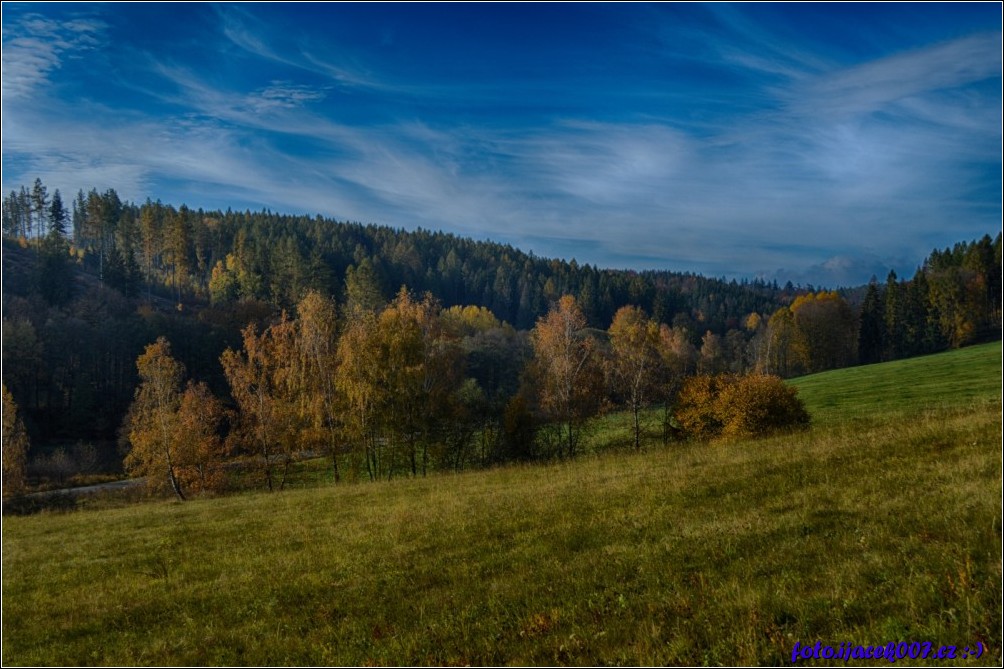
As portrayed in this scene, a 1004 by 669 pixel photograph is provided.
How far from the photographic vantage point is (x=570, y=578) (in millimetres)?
10172

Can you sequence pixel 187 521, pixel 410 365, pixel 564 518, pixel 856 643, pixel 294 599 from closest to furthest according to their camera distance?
pixel 856 643, pixel 294 599, pixel 564 518, pixel 187 521, pixel 410 365

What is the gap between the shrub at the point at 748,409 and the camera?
29609mm

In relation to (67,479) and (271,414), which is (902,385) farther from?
(67,479)

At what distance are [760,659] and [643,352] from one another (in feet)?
144

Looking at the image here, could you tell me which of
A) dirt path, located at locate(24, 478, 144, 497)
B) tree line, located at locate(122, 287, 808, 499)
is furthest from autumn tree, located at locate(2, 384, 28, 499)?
tree line, located at locate(122, 287, 808, 499)

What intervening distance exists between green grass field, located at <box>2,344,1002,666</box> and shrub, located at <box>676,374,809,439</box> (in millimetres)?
8179

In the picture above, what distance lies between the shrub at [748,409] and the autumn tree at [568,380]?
596 inches

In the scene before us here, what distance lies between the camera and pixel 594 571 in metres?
10.3

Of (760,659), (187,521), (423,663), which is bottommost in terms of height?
(187,521)

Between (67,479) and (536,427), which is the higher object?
(536,427)

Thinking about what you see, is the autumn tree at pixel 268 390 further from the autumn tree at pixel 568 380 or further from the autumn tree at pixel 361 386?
the autumn tree at pixel 568 380

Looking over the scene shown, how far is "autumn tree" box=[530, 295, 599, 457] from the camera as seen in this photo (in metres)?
50.0

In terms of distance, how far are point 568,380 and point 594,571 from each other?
4146cm

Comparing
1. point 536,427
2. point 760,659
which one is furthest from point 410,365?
point 760,659
